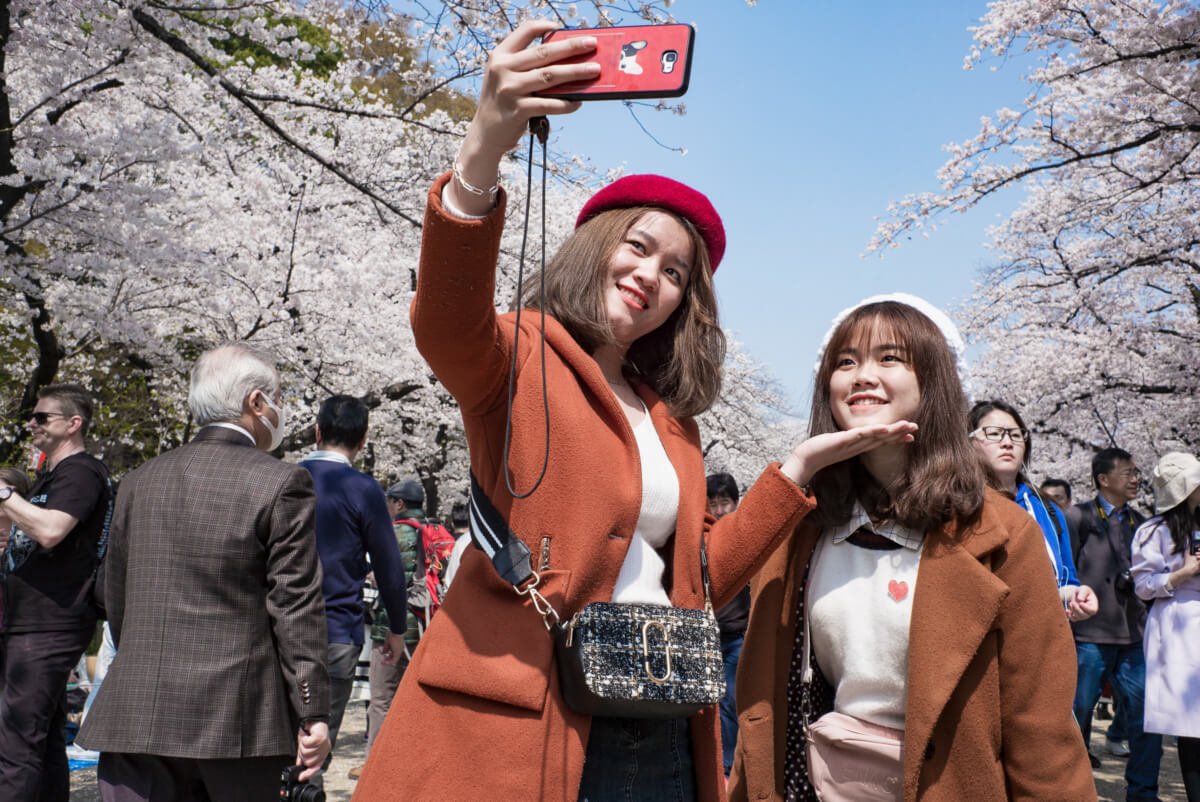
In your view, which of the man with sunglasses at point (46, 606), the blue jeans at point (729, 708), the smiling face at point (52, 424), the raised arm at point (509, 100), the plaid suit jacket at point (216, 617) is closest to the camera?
the raised arm at point (509, 100)

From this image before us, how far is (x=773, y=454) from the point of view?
1242 inches

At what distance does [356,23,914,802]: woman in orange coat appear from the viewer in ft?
4.73

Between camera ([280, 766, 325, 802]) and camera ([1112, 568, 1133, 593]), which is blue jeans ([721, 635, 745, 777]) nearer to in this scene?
camera ([1112, 568, 1133, 593])

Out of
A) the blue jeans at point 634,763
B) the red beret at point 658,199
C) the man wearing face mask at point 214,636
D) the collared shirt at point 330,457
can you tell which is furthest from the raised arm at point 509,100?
the collared shirt at point 330,457

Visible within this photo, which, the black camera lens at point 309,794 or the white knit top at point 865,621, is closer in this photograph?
the white knit top at point 865,621

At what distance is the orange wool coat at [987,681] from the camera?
1.79 metres

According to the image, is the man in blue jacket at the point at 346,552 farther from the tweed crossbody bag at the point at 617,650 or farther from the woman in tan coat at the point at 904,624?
the tweed crossbody bag at the point at 617,650

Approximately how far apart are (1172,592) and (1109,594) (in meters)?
1.72

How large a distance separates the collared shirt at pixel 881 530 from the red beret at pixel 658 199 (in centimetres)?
70

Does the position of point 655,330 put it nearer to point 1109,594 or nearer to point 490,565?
point 490,565

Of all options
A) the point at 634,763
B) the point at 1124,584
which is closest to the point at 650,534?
the point at 634,763

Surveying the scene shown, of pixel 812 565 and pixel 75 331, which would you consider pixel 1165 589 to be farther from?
pixel 75 331

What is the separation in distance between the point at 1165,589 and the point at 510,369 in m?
4.84

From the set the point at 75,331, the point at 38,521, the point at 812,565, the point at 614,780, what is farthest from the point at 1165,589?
the point at 75,331
